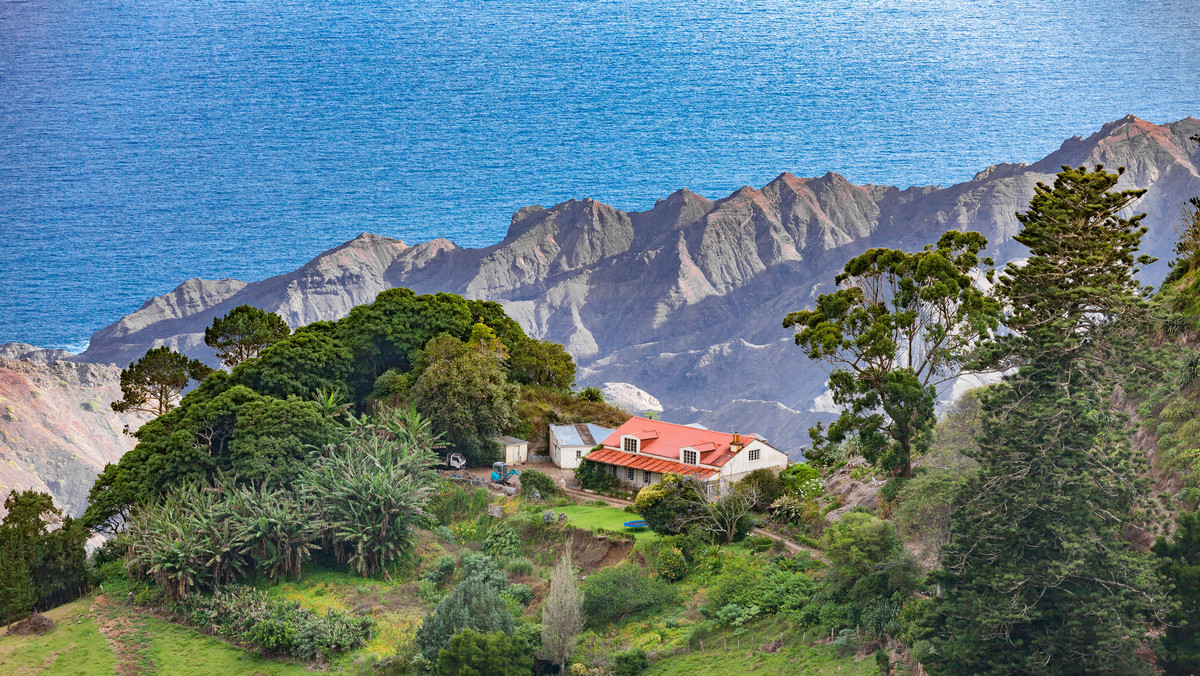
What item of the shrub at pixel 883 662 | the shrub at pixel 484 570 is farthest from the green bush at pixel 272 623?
the shrub at pixel 883 662

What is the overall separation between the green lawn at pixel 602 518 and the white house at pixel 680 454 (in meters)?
3.83

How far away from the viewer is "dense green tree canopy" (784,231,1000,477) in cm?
4328

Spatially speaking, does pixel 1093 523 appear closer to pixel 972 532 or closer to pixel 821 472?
pixel 972 532

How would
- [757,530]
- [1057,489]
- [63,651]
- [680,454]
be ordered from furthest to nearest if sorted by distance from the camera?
[680,454] < [757,530] < [63,651] < [1057,489]

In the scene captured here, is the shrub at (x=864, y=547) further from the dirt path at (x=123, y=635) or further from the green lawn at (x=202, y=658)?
the dirt path at (x=123, y=635)

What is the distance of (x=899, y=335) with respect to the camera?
47.2 metres

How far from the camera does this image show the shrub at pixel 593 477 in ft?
195

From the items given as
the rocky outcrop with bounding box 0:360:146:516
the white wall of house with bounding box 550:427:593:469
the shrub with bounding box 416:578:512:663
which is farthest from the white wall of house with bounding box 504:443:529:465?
the rocky outcrop with bounding box 0:360:146:516

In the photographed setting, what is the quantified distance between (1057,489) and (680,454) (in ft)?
105

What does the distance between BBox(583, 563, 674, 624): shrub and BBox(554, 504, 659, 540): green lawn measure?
16.6 feet

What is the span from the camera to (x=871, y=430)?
44.5 metres

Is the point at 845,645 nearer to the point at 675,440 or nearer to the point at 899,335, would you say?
the point at 899,335

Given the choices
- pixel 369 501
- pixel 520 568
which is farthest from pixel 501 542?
pixel 369 501

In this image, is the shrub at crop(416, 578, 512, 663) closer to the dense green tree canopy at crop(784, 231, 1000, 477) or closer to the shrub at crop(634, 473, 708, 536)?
the shrub at crop(634, 473, 708, 536)
